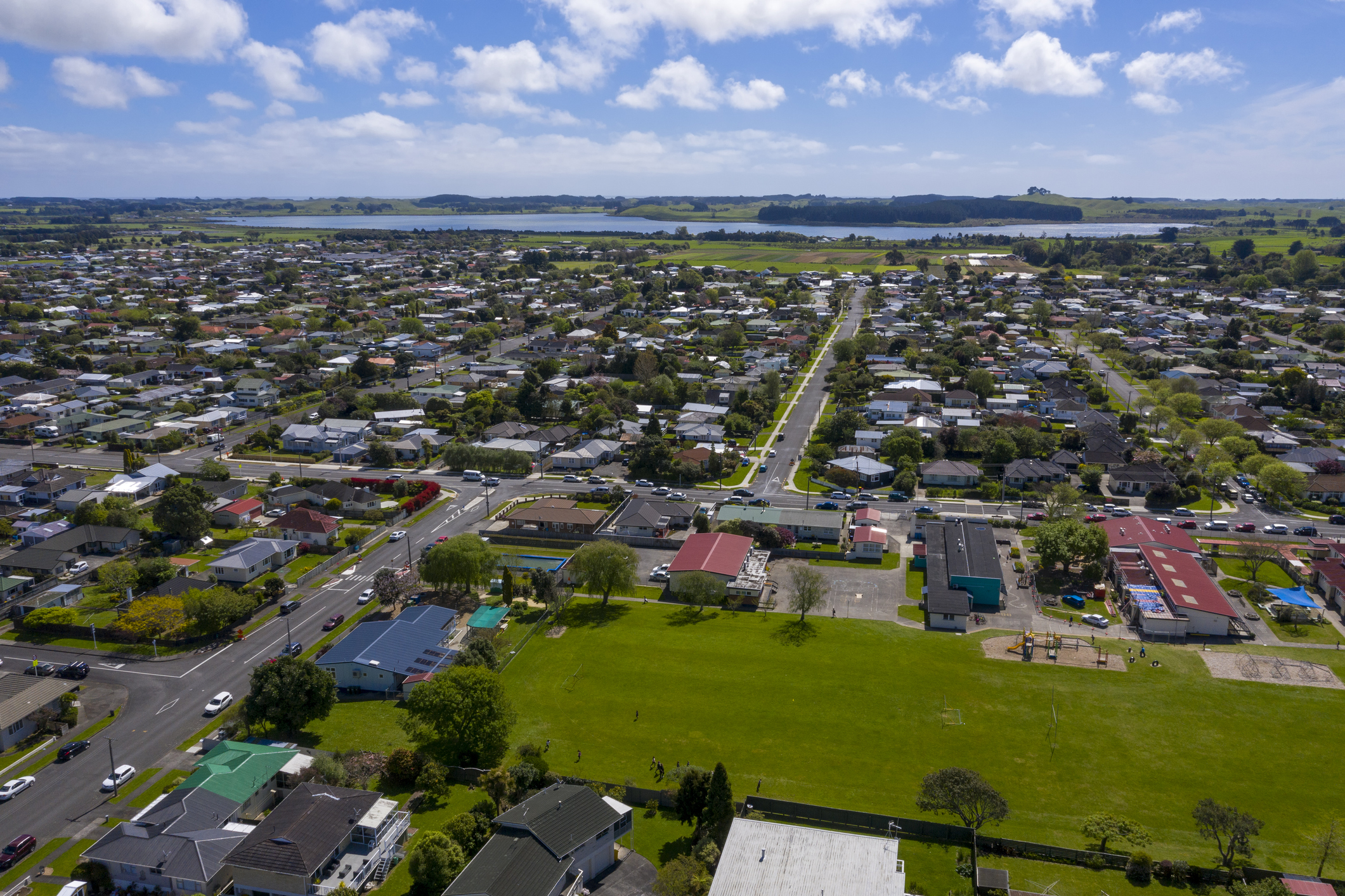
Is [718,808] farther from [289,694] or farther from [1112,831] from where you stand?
[289,694]

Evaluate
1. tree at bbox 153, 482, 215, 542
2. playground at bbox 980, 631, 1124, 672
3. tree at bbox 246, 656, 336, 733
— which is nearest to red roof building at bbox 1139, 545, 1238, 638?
playground at bbox 980, 631, 1124, 672

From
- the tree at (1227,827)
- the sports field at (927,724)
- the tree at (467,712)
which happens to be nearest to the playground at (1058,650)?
the sports field at (927,724)

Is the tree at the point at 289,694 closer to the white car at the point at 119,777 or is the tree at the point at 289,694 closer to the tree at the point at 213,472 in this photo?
the white car at the point at 119,777

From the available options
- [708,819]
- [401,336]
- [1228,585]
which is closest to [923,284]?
[401,336]

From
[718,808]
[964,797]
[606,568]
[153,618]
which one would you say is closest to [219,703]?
[153,618]

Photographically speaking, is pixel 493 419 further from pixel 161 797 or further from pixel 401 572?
pixel 161 797

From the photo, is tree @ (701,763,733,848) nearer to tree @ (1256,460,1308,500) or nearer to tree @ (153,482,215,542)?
tree @ (153,482,215,542)
